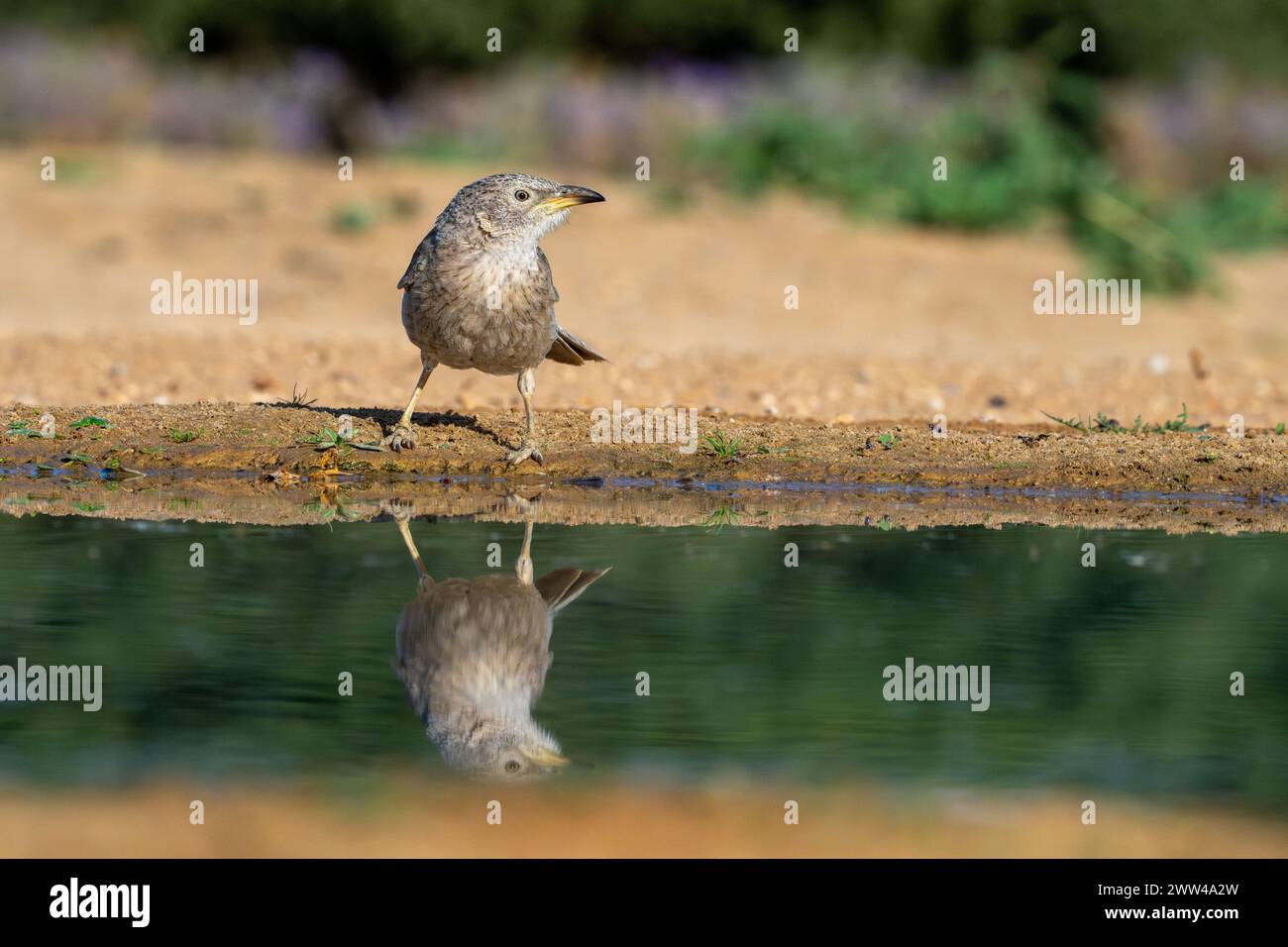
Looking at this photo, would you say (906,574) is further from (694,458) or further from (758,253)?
(758,253)

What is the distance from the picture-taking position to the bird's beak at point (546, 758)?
5.72 m

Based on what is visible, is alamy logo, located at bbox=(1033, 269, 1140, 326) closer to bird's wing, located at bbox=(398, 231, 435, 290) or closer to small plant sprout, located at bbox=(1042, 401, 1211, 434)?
small plant sprout, located at bbox=(1042, 401, 1211, 434)

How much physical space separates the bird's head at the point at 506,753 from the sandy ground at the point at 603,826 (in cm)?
15

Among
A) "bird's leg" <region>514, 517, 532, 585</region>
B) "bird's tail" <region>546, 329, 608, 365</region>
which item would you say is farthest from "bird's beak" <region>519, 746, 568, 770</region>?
"bird's tail" <region>546, 329, 608, 365</region>

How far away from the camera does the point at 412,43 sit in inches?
1101

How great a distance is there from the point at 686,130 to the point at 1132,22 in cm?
1025

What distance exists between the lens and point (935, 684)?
666cm

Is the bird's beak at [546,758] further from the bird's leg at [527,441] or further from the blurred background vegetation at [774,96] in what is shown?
the blurred background vegetation at [774,96]

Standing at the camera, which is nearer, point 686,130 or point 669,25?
point 686,130

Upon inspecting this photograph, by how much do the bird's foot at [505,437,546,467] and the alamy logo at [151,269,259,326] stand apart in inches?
245

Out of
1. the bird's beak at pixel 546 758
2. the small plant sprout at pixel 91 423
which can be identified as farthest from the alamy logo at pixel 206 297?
the bird's beak at pixel 546 758

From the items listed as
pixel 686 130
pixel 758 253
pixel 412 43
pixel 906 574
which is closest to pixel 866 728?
pixel 906 574
